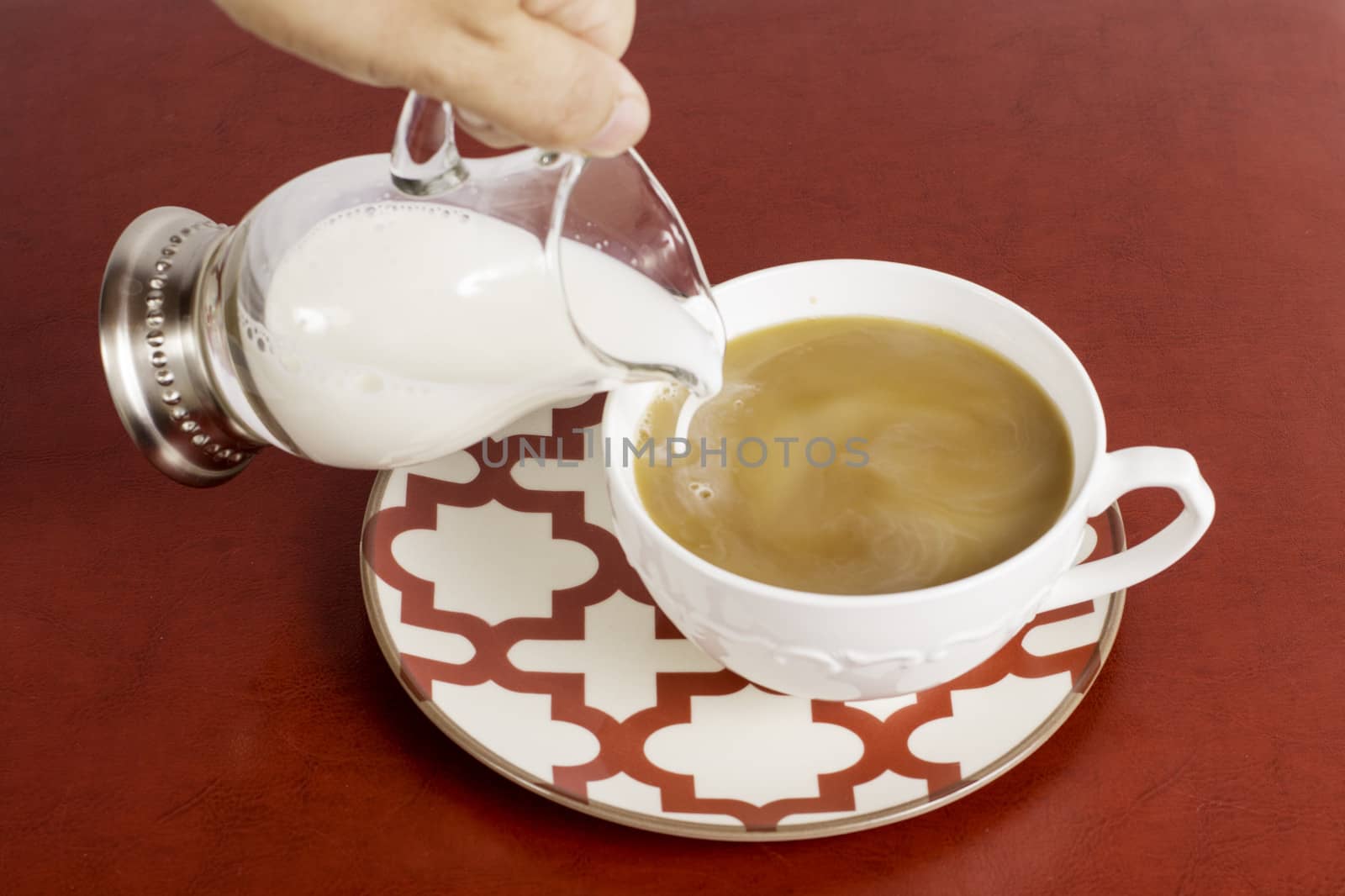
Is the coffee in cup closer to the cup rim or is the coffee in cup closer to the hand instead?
the cup rim

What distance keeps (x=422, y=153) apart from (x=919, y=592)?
35 cm

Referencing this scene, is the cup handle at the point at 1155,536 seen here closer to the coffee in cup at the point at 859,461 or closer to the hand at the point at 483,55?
the coffee in cup at the point at 859,461

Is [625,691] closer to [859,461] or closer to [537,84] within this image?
[859,461]

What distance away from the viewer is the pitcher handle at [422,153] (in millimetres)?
718

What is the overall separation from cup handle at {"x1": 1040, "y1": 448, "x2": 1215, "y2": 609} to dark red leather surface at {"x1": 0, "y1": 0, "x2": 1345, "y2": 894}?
0.08 meters

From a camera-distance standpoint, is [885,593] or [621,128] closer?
[621,128]

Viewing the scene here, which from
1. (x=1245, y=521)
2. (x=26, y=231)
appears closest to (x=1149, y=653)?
(x=1245, y=521)

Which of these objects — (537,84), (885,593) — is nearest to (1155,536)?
(885,593)

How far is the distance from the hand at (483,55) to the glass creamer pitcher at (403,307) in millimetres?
69

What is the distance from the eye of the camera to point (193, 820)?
0.80 meters

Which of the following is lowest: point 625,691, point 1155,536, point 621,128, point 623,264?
point 625,691

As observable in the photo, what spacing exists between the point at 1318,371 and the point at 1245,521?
7.0 inches

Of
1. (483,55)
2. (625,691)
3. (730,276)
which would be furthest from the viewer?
(730,276)

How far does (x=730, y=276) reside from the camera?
1158 millimetres
